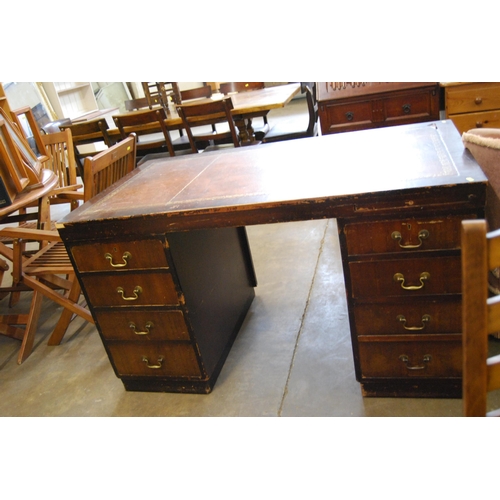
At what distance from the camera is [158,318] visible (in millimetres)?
1819

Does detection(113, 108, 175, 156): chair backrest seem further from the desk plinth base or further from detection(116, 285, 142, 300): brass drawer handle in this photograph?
the desk plinth base

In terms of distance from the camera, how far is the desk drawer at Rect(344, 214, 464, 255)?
4.55ft

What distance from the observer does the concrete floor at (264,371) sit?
179cm

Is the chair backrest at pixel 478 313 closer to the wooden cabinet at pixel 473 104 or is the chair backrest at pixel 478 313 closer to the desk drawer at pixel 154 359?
the desk drawer at pixel 154 359

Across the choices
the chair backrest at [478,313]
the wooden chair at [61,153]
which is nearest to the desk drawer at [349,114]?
the wooden chair at [61,153]

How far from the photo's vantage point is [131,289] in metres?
1.79

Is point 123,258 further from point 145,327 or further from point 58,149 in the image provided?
point 58,149

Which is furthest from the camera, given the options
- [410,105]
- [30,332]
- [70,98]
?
[70,98]

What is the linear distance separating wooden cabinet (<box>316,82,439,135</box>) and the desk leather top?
1087 millimetres

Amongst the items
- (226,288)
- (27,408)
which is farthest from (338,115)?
(27,408)

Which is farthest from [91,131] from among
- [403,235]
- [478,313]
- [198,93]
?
[478,313]

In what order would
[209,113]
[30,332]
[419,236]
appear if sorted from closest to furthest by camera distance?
[419,236] < [30,332] < [209,113]

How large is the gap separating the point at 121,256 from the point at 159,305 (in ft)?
0.81
